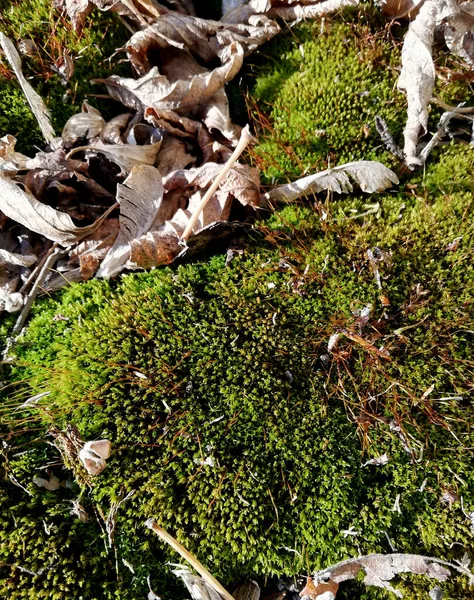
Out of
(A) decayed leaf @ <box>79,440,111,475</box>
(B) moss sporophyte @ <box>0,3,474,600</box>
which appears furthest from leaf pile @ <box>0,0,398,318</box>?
(A) decayed leaf @ <box>79,440,111,475</box>

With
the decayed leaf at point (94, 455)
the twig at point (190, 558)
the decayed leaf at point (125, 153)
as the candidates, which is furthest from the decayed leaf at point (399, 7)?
the twig at point (190, 558)

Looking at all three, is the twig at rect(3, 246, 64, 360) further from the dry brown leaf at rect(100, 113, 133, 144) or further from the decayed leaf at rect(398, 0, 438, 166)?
the decayed leaf at rect(398, 0, 438, 166)

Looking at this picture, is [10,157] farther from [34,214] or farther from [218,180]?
[218,180]

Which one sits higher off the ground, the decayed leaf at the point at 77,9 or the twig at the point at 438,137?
the decayed leaf at the point at 77,9

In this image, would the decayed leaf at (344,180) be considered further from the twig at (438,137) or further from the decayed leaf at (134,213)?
the decayed leaf at (134,213)

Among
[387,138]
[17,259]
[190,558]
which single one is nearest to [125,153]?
[17,259]

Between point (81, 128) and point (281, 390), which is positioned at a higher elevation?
point (81, 128)
